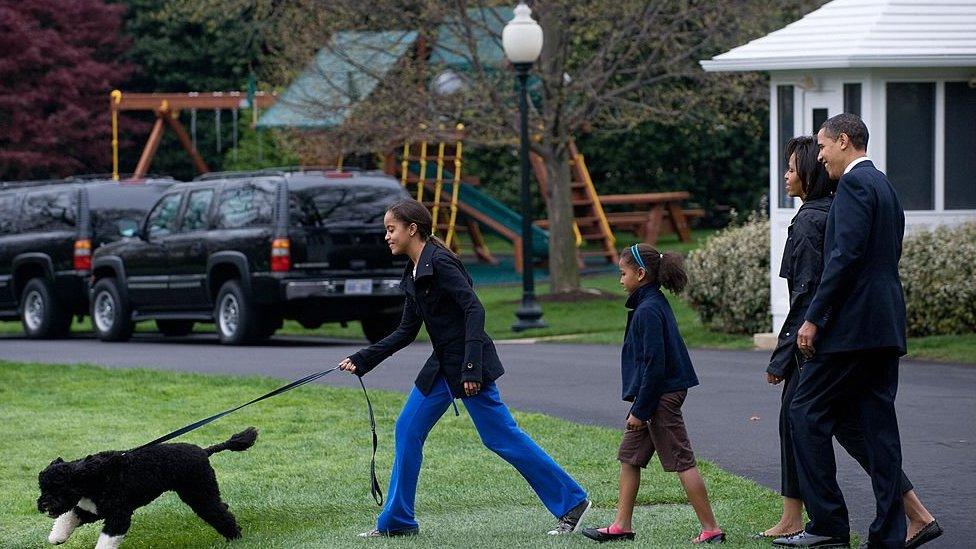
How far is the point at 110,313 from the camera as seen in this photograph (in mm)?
19750

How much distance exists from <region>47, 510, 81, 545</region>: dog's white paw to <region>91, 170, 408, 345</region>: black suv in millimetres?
9882

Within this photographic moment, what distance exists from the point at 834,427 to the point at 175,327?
15.3 meters

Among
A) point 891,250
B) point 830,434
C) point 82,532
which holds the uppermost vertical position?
point 891,250

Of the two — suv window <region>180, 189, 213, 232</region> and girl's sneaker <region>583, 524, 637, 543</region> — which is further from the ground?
suv window <region>180, 189, 213, 232</region>

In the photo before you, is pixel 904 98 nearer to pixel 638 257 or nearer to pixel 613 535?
pixel 638 257

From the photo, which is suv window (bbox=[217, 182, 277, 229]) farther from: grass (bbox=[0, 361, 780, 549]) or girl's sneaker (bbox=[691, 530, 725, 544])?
girl's sneaker (bbox=[691, 530, 725, 544])

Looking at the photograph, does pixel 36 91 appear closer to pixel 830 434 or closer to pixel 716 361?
pixel 716 361

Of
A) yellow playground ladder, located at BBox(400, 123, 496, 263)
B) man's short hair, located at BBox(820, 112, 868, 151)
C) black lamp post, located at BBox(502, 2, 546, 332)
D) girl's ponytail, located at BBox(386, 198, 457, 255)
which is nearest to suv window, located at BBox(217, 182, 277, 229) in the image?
black lamp post, located at BBox(502, 2, 546, 332)

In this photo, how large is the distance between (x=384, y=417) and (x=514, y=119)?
10.6m

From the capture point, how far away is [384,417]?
37.2 ft

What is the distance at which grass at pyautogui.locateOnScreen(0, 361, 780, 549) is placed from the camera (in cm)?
746

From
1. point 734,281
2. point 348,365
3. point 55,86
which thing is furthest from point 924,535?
point 55,86

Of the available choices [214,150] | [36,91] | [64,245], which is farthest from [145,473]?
[214,150]

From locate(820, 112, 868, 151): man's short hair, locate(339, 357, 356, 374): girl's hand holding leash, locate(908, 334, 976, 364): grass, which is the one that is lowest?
locate(908, 334, 976, 364): grass
